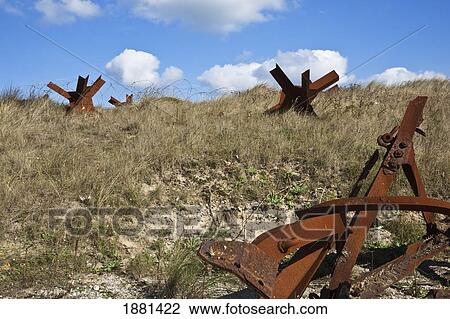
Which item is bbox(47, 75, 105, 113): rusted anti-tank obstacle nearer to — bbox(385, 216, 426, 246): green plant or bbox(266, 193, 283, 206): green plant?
bbox(266, 193, 283, 206): green plant

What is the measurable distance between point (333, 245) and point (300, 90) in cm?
630

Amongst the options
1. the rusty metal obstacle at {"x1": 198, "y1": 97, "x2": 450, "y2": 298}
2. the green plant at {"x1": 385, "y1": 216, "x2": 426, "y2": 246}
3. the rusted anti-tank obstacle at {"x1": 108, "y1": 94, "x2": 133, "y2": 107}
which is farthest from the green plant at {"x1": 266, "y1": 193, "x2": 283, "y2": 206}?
the rusted anti-tank obstacle at {"x1": 108, "y1": 94, "x2": 133, "y2": 107}

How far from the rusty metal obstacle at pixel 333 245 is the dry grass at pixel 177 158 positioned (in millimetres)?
2080

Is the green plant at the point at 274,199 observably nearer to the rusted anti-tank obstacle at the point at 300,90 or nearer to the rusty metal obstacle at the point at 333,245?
the rusty metal obstacle at the point at 333,245

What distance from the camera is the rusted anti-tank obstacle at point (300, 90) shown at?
28.4 ft

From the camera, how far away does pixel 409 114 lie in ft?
10.6

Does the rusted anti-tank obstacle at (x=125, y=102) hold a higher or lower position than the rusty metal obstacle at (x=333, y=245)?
higher

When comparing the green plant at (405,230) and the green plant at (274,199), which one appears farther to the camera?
the green plant at (274,199)

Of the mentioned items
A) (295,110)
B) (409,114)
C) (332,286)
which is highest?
(295,110)

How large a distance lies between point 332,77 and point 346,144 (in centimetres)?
267
